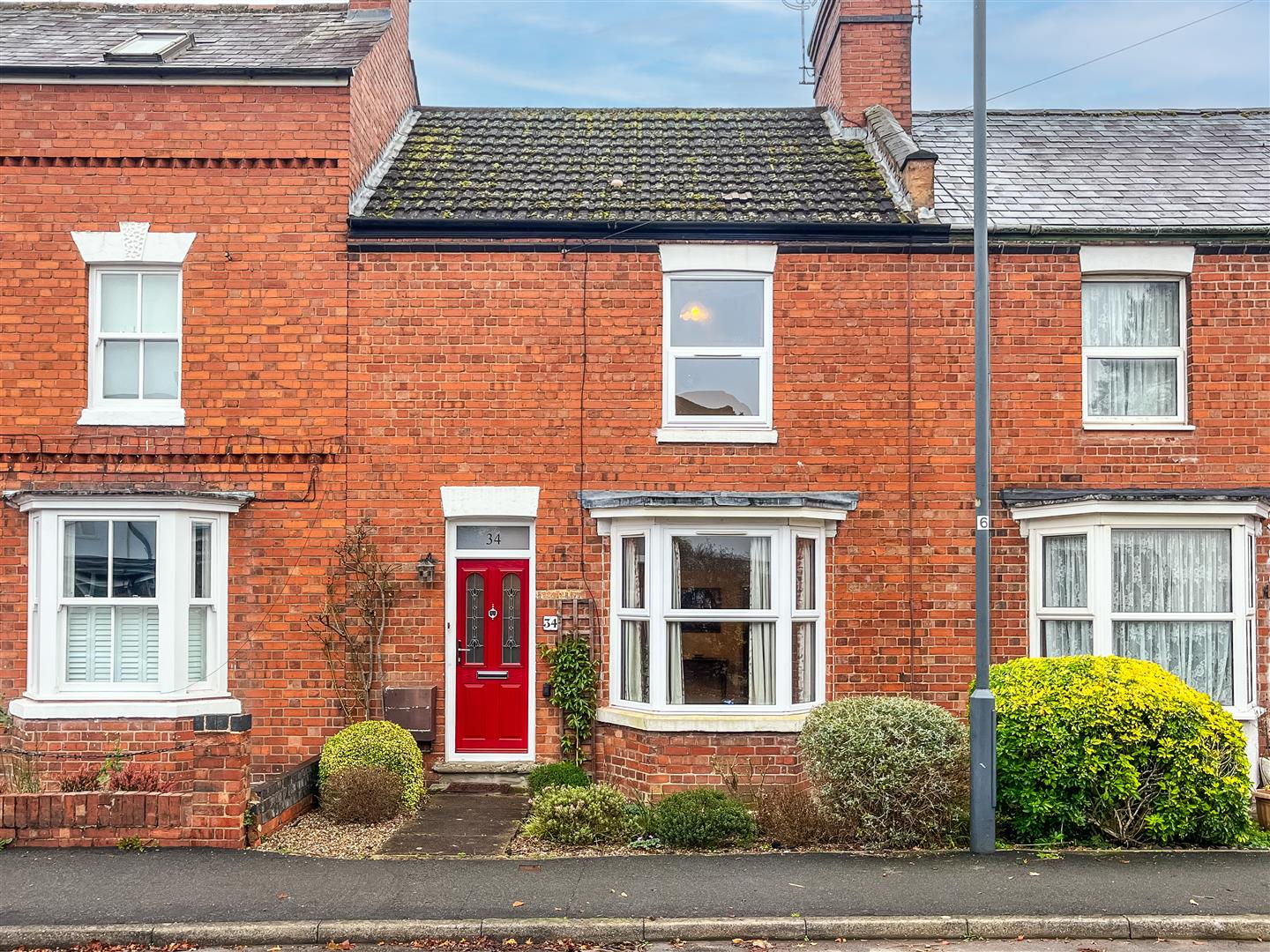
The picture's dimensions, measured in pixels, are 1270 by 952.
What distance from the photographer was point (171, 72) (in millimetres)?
12227

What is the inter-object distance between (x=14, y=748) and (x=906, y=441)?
961cm

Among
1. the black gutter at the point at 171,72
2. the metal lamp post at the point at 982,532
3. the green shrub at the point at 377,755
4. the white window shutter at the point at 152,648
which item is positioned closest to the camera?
the metal lamp post at the point at 982,532

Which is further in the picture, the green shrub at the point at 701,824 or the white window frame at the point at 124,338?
the white window frame at the point at 124,338

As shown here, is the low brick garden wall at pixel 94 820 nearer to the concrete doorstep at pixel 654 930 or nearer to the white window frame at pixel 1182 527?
the concrete doorstep at pixel 654 930

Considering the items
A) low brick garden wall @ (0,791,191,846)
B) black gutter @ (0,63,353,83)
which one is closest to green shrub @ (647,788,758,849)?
low brick garden wall @ (0,791,191,846)

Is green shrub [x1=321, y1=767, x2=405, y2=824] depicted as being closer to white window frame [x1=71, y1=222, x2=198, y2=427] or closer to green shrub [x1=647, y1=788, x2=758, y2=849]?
green shrub [x1=647, y1=788, x2=758, y2=849]

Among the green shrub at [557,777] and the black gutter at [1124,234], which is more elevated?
the black gutter at [1124,234]

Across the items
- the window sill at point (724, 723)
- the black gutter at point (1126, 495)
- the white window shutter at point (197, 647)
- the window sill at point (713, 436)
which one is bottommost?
the window sill at point (724, 723)

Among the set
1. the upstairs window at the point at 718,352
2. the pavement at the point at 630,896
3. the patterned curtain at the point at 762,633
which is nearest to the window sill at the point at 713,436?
the upstairs window at the point at 718,352

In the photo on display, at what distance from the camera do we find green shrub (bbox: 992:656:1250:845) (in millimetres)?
9578

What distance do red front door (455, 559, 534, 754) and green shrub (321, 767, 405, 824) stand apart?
1.72 m

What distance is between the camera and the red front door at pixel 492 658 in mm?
12258

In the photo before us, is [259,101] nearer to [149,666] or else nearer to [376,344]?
[376,344]

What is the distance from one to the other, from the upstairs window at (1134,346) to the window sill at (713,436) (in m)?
3.56
